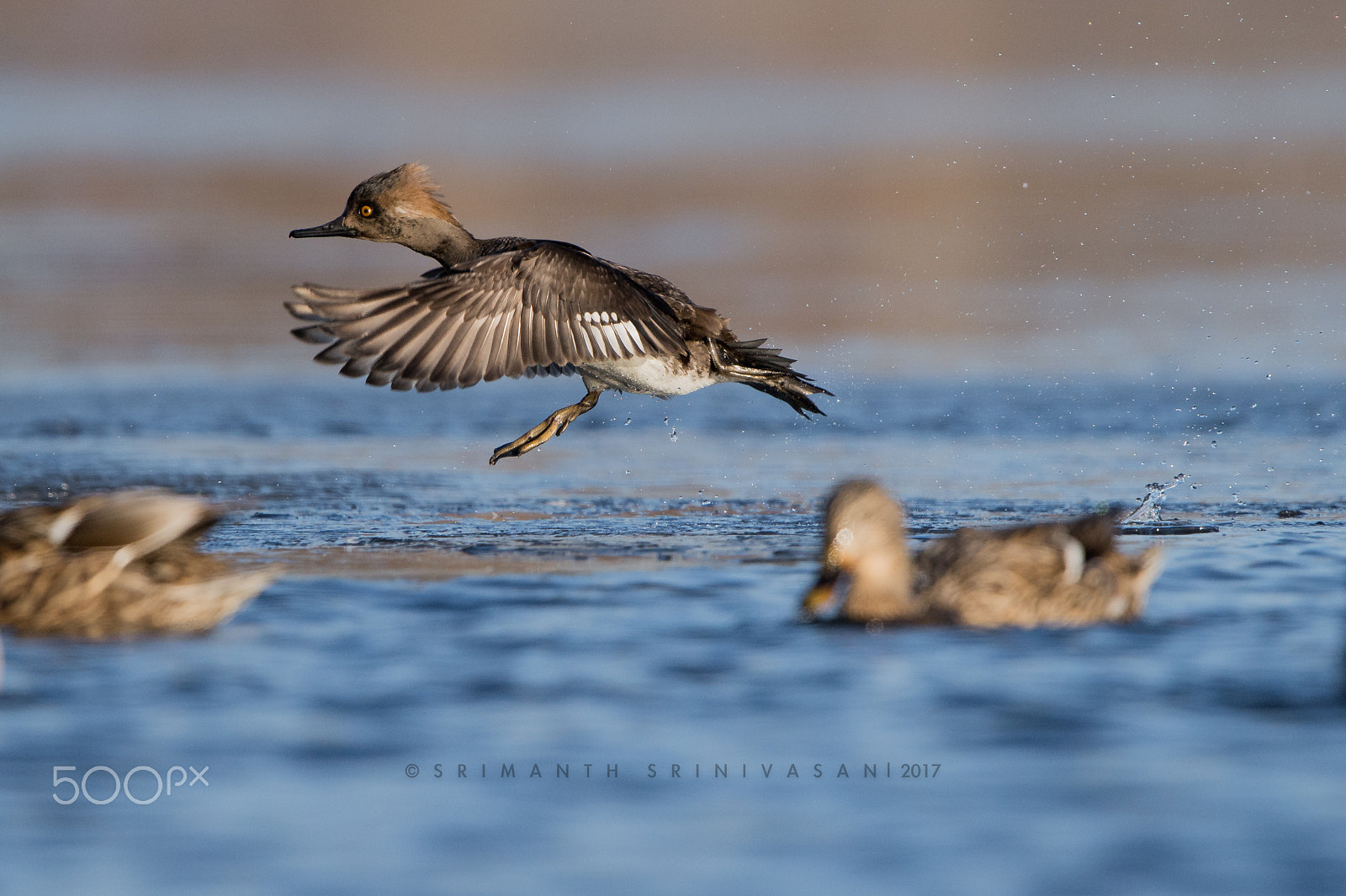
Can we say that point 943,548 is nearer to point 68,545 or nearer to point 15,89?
point 68,545

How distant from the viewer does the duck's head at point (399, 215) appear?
9.53 meters

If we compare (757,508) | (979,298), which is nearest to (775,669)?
(757,508)

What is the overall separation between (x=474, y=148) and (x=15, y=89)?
9839mm

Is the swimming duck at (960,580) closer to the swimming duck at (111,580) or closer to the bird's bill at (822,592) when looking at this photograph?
the bird's bill at (822,592)

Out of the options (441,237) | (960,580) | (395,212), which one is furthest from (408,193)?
(960,580)

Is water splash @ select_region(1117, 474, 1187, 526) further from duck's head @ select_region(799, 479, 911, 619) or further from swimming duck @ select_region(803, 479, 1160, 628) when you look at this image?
duck's head @ select_region(799, 479, 911, 619)

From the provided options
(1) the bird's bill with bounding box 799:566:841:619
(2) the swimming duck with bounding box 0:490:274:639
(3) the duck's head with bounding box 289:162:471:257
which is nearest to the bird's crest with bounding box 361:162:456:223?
(3) the duck's head with bounding box 289:162:471:257

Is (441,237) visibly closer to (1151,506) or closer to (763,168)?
(1151,506)

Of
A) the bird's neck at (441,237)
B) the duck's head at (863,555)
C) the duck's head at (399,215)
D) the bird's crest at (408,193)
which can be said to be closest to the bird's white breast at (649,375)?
the bird's neck at (441,237)

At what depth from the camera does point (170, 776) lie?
5031 millimetres

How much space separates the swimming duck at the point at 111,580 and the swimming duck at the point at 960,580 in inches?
79.9

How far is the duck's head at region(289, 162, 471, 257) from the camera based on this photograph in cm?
953

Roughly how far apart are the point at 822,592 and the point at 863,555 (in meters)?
0.20

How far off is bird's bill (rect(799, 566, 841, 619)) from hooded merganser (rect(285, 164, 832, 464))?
82.3 inches
